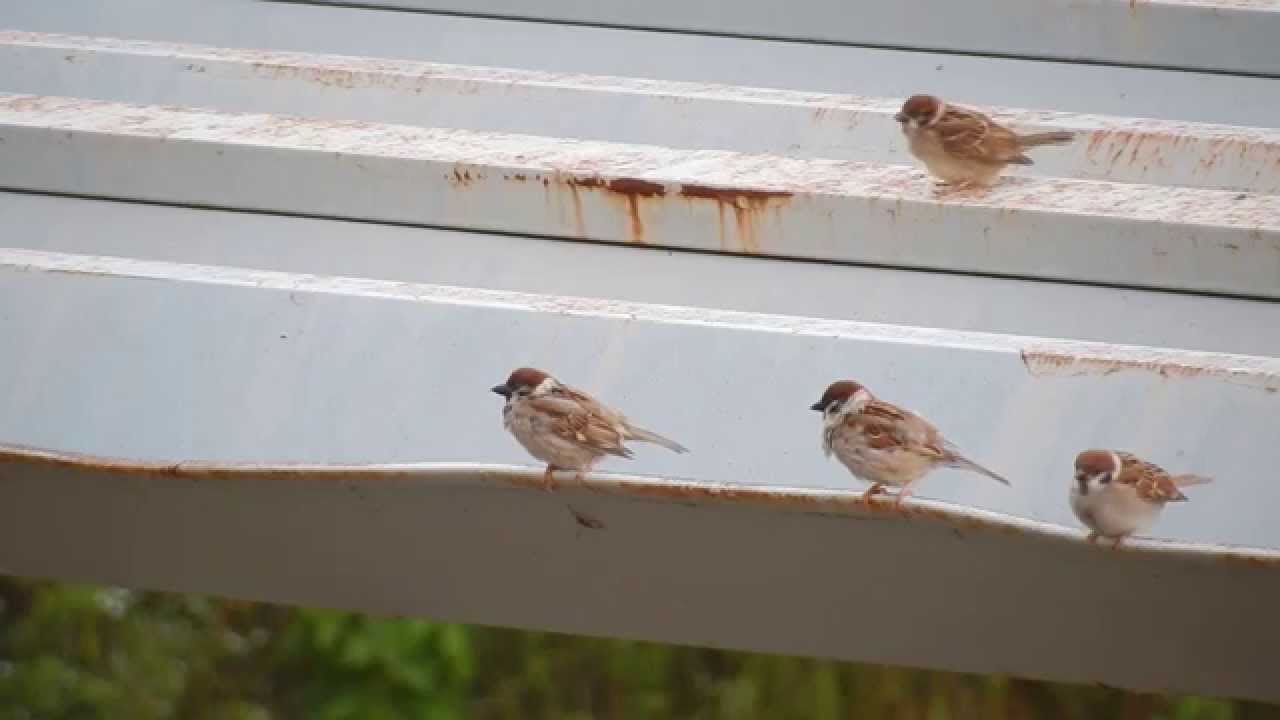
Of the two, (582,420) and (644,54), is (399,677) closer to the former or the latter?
(644,54)

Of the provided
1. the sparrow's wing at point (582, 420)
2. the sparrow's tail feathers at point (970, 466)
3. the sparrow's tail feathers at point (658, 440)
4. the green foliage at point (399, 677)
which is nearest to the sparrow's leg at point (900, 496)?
the sparrow's tail feathers at point (970, 466)

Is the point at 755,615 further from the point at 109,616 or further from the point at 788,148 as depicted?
the point at 109,616

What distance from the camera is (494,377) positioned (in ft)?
9.44

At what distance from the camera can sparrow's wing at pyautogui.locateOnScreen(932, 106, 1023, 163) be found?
347 centimetres

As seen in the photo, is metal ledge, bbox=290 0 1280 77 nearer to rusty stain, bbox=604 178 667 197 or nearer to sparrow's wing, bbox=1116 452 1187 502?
rusty stain, bbox=604 178 667 197

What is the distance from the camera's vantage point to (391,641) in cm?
712

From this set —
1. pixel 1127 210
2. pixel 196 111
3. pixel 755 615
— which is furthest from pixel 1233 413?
pixel 196 111

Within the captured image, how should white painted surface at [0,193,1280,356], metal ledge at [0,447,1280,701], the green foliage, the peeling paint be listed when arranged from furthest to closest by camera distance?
the green foliage → white painted surface at [0,193,1280,356] → the peeling paint → metal ledge at [0,447,1280,701]

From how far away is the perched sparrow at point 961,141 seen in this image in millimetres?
3277

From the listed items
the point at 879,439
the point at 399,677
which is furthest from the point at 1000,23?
the point at 399,677

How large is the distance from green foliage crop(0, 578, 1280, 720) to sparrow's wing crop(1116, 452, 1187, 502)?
4689mm

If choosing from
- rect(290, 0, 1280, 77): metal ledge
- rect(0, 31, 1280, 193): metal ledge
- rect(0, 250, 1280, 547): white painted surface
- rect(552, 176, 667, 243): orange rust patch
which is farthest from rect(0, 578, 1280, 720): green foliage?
rect(0, 250, 1280, 547): white painted surface

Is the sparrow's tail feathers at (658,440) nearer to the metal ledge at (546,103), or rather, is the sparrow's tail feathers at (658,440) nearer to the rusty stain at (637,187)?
the rusty stain at (637,187)

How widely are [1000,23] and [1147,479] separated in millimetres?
1656
